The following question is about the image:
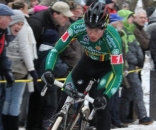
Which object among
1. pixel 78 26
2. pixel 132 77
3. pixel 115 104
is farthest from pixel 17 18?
pixel 132 77

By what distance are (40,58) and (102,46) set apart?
5.40ft

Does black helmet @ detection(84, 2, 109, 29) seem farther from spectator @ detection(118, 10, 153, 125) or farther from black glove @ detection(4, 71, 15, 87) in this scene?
spectator @ detection(118, 10, 153, 125)

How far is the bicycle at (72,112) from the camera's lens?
584cm

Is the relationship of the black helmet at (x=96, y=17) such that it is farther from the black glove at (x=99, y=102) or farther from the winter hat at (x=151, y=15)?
the winter hat at (x=151, y=15)

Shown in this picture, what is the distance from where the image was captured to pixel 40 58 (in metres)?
7.69

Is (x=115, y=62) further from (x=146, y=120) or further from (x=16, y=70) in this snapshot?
(x=146, y=120)

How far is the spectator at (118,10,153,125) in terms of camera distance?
8969 mm

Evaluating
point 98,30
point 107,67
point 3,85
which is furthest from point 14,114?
point 98,30

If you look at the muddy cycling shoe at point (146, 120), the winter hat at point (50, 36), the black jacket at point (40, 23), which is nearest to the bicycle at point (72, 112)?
the winter hat at point (50, 36)

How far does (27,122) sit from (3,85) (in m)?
0.91

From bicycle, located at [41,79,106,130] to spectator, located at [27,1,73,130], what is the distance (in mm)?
1317

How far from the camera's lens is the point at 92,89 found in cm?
661

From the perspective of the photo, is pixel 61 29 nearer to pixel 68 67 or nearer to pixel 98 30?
pixel 68 67

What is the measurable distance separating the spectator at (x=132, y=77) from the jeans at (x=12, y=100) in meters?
2.48
